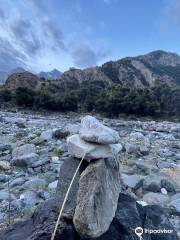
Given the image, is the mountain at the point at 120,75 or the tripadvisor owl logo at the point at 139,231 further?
the mountain at the point at 120,75

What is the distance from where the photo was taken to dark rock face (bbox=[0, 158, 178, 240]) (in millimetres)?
4164

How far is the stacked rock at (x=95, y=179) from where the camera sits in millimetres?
3906

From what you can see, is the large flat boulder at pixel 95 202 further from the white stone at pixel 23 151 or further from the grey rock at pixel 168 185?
the white stone at pixel 23 151

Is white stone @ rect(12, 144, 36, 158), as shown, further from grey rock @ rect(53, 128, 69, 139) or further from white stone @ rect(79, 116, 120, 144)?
white stone @ rect(79, 116, 120, 144)

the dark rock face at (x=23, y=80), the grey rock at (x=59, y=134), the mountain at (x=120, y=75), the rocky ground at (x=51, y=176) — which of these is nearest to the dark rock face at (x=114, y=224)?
the rocky ground at (x=51, y=176)

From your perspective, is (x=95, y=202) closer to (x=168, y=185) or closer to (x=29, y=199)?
(x=29, y=199)

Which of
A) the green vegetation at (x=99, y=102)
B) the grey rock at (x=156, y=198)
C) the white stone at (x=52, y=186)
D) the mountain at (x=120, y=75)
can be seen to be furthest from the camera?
the mountain at (x=120, y=75)

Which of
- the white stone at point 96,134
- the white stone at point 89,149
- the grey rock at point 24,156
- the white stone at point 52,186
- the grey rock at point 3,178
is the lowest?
the grey rock at point 3,178

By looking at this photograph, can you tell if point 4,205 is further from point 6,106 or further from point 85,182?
point 6,106

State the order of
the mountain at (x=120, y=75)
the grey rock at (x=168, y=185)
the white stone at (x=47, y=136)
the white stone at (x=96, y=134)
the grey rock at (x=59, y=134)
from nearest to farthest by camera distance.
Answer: the white stone at (x=96, y=134)
the grey rock at (x=168, y=185)
the white stone at (x=47, y=136)
the grey rock at (x=59, y=134)
the mountain at (x=120, y=75)

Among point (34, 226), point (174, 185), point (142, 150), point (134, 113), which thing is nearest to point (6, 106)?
point (134, 113)

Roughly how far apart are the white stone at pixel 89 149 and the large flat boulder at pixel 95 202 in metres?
0.08

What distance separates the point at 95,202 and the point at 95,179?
238mm

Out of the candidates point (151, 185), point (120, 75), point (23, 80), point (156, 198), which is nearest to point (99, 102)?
point (23, 80)
